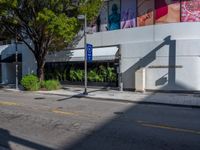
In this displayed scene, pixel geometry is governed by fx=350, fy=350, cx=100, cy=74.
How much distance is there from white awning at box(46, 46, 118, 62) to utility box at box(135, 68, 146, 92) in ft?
9.17

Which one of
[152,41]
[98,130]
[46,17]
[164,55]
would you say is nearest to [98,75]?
Result: [152,41]

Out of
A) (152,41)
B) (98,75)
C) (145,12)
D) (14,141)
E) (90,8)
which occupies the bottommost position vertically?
(14,141)

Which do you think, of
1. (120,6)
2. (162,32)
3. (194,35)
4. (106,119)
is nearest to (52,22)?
(120,6)

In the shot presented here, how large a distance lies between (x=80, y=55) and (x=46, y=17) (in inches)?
247

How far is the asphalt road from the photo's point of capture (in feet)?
27.2

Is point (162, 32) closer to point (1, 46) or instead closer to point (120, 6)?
point (120, 6)

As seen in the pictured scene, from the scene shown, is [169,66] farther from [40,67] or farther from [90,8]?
[40,67]

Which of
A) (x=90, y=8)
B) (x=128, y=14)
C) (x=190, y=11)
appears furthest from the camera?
(x=128, y=14)

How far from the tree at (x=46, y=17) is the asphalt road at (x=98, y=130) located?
10.4 metres

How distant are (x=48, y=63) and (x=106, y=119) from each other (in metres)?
20.5

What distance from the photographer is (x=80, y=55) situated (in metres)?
28.3

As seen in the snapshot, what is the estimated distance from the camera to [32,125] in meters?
11.0

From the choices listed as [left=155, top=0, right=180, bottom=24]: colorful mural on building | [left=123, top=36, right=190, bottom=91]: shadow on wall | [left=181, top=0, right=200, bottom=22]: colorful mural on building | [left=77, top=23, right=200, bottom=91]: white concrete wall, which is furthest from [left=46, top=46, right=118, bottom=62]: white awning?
[left=181, top=0, right=200, bottom=22]: colorful mural on building

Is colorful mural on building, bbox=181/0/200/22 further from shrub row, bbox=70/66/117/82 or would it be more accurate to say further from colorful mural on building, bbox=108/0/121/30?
shrub row, bbox=70/66/117/82
